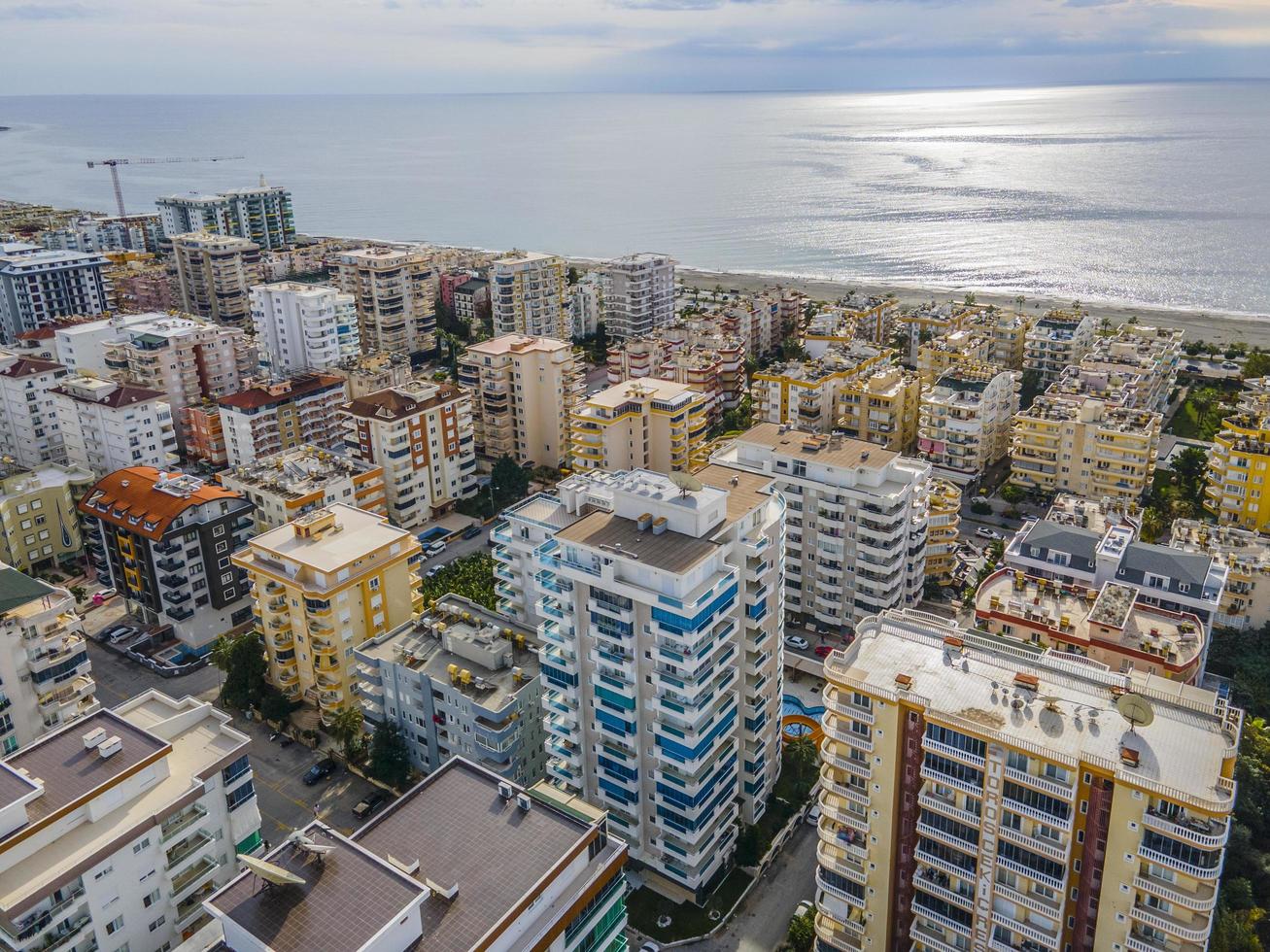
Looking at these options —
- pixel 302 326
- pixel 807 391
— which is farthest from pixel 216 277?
pixel 807 391

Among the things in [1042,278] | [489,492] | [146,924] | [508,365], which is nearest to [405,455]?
[489,492]

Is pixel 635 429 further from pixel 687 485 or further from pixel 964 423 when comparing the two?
pixel 687 485

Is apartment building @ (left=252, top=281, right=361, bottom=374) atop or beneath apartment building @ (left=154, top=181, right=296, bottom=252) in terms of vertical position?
beneath

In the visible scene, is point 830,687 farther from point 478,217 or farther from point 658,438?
point 478,217

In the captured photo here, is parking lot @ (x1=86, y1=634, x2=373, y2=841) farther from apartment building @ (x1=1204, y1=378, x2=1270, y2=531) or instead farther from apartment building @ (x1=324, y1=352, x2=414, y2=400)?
apartment building @ (x1=1204, y1=378, x2=1270, y2=531)

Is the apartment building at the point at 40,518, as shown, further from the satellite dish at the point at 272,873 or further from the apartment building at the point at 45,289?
the apartment building at the point at 45,289

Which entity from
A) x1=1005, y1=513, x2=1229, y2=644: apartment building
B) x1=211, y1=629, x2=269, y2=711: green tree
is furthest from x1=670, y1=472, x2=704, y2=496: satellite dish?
x1=211, y1=629, x2=269, y2=711: green tree

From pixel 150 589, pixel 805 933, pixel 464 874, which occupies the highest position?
pixel 464 874
